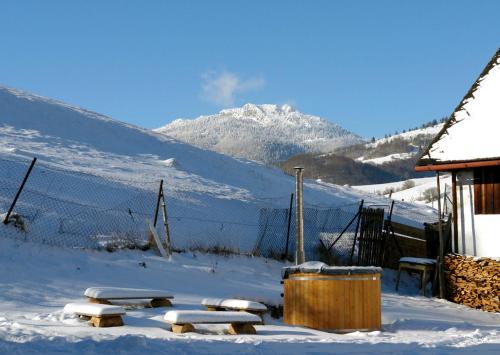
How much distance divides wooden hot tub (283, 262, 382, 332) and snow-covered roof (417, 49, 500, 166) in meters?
5.74

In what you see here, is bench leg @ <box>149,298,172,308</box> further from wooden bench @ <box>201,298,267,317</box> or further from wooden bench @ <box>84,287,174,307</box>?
wooden bench @ <box>201,298,267,317</box>

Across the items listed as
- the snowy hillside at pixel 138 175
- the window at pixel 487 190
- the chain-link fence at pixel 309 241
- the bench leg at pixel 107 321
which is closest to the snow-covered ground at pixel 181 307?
the bench leg at pixel 107 321

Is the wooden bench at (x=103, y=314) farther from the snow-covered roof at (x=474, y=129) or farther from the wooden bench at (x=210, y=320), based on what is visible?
the snow-covered roof at (x=474, y=129)

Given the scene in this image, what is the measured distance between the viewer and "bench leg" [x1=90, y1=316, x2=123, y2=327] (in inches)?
366

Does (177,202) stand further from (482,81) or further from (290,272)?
(290,272)

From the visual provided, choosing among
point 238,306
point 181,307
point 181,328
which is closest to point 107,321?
point 181,328

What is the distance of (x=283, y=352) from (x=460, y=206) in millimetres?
10334

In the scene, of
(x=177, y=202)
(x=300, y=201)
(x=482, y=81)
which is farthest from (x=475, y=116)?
(x=177, y=202)

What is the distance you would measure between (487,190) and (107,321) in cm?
1078

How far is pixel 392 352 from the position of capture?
8.68 m

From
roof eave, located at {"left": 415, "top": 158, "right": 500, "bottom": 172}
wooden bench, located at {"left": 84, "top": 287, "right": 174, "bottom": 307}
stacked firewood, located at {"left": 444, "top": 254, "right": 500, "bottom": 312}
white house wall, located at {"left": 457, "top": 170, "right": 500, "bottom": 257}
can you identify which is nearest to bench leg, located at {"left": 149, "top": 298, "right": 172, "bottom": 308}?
wooden bench, located at {"left": 84, "top": 287, "right": 174, "bottom": 307}

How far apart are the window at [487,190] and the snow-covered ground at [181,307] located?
253 cm

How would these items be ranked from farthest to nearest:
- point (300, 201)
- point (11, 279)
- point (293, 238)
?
point (293, 238), point (300, 201), point (11, 279)

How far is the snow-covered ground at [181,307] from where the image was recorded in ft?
26.5
